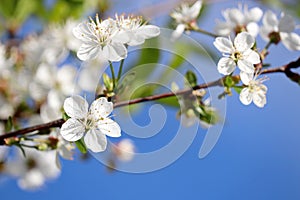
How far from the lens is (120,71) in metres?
0.70

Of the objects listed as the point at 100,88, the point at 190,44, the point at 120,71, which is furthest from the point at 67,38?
the point at 120,71

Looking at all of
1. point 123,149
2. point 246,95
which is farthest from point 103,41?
point 123,149

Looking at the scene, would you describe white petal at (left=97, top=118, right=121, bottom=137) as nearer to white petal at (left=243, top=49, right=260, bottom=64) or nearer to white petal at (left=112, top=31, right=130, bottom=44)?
white petal at (left=112, top=31, right=130, bottom=44)

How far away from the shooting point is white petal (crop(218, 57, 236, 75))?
69 cm

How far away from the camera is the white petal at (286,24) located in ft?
2.73

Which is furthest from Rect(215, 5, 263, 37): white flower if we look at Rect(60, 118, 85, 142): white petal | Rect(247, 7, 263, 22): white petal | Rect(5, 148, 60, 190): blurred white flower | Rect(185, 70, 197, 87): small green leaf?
Rect(5, 148, 60, 190): blurred white flower

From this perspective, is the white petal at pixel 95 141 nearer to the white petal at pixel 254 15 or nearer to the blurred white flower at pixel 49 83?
the white petal at pixel 254 15

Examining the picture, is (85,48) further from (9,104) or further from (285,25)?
(9,104)

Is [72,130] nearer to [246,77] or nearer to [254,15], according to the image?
[246,77]

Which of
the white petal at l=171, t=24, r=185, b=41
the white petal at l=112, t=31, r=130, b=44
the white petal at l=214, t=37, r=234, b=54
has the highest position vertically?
the white petal at l=112, t=31, r=130, b=44

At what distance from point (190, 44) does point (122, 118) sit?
1.76 ft

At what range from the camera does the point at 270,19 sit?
865 millimetres

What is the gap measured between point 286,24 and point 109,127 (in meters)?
0.38

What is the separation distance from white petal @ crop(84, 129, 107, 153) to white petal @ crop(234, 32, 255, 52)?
23 centimetres
